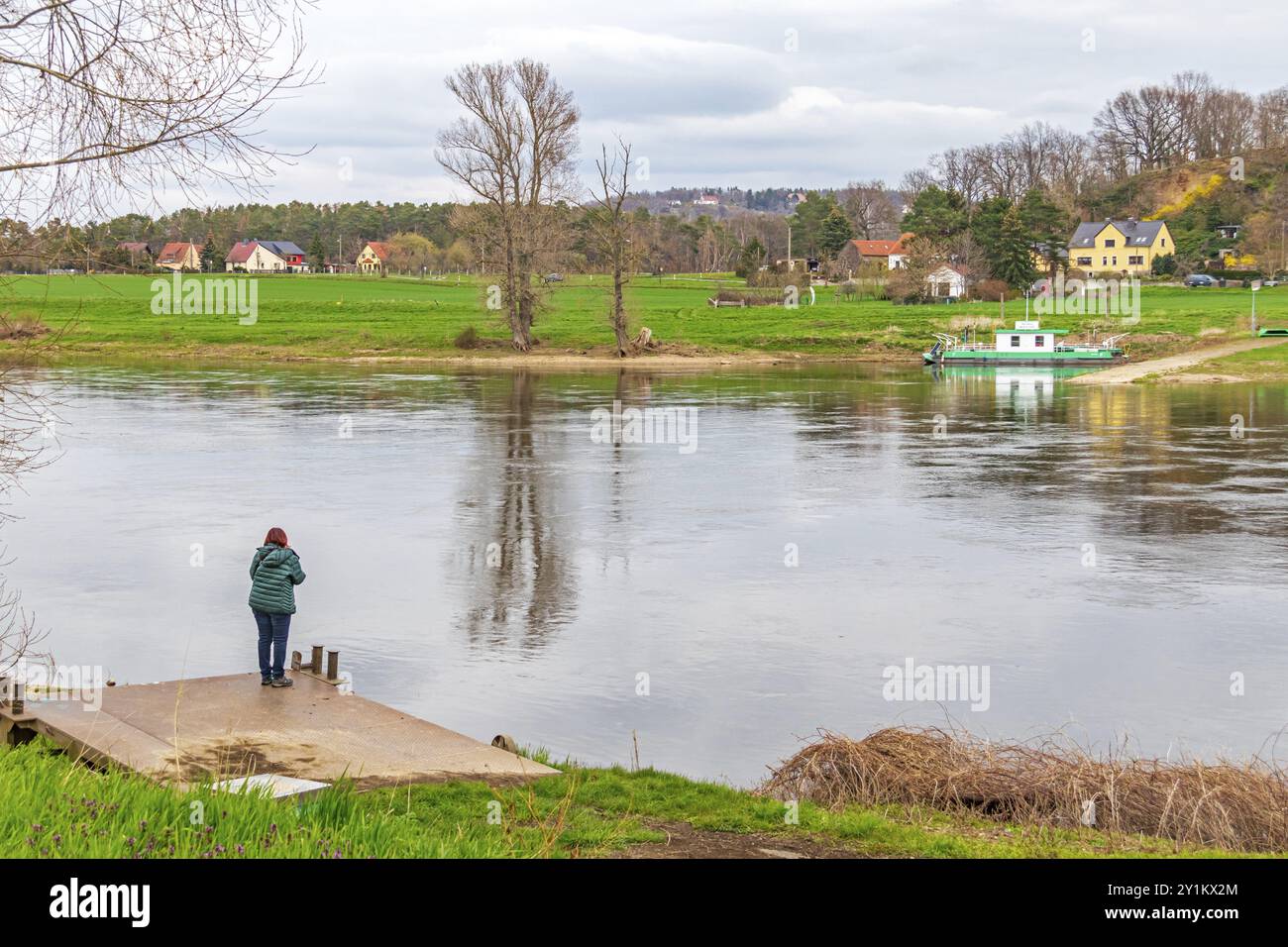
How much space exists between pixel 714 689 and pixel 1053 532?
37.9 feet

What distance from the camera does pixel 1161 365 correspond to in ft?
226

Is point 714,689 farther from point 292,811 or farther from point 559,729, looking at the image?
point 292,811

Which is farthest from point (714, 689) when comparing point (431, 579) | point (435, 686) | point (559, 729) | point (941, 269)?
point (941, 269)

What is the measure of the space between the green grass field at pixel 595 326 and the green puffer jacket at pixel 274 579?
205 feet

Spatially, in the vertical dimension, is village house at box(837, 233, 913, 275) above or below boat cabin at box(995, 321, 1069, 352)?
above

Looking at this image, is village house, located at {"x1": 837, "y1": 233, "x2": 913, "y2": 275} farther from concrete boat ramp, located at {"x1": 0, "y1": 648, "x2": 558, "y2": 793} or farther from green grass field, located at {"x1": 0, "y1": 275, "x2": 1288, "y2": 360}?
concrete boat ramp, located at {"x1": 0, "y1": 648, "x2": 558, "y2": 793}

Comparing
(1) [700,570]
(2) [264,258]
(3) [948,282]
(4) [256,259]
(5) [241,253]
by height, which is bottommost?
(1) [700,570]

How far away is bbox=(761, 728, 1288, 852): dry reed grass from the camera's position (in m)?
10.5

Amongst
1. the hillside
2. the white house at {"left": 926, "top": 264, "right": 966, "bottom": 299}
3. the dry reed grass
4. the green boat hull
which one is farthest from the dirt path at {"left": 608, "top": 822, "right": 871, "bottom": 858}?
the hillside

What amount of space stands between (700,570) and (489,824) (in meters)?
12.1

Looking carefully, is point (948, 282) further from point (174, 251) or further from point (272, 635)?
point (272, 635)

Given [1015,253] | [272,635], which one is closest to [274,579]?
[272,635]

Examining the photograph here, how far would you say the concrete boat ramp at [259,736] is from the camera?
11.1 metres

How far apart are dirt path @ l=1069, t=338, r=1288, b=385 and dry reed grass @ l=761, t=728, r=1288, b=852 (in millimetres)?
54930
